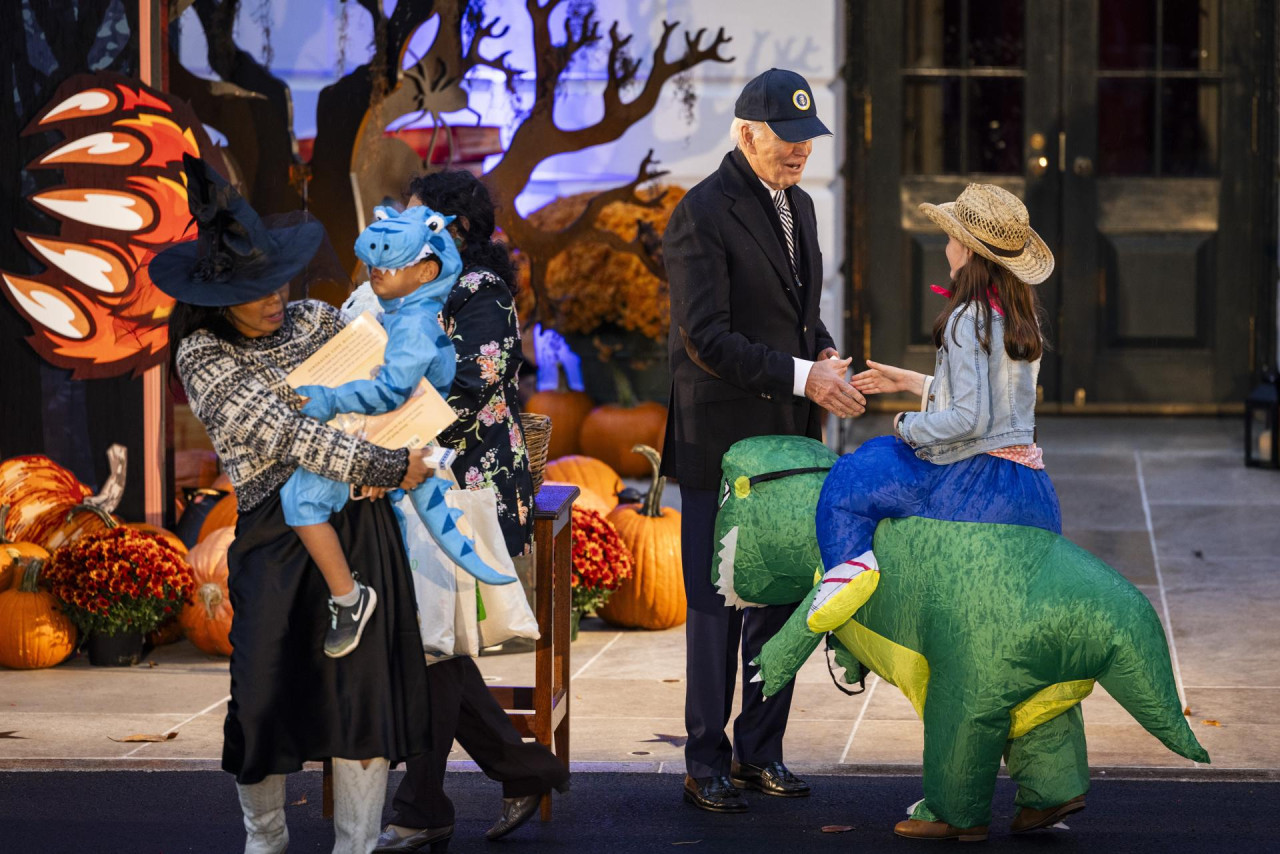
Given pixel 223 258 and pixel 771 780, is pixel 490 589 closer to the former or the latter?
pixel 223 258

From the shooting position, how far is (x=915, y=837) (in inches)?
173

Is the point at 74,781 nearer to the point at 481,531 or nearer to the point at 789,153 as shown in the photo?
the point at 481,531

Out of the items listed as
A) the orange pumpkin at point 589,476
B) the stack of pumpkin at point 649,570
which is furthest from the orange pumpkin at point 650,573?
the orange pumpkin at point 589,476

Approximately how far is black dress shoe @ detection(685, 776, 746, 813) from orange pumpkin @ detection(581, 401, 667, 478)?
469cm

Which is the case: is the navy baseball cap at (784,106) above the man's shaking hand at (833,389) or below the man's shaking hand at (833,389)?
above

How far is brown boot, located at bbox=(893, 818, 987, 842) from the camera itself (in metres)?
4.30

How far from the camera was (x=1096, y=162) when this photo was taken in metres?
10.6

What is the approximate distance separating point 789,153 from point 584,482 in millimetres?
3178

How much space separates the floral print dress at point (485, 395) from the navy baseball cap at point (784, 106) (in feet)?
2.84

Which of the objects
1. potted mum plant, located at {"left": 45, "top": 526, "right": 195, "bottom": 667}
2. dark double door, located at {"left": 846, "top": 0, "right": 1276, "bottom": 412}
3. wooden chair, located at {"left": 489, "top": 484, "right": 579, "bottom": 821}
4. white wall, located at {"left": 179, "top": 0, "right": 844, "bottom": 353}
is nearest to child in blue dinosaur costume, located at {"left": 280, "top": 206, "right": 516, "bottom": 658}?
wooden chair, located at {"left": 489, "top": 484, "right": 579, "bottom": 821}

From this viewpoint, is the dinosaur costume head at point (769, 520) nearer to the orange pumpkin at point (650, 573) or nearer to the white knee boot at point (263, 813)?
the white knee boot at point (263, 813)

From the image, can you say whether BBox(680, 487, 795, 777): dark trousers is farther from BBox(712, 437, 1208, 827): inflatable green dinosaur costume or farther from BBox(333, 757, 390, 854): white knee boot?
BBox(333, 757, 390, 854): white knee boot

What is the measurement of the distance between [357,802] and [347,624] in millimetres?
441

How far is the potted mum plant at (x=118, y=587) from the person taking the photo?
6.22 metres
